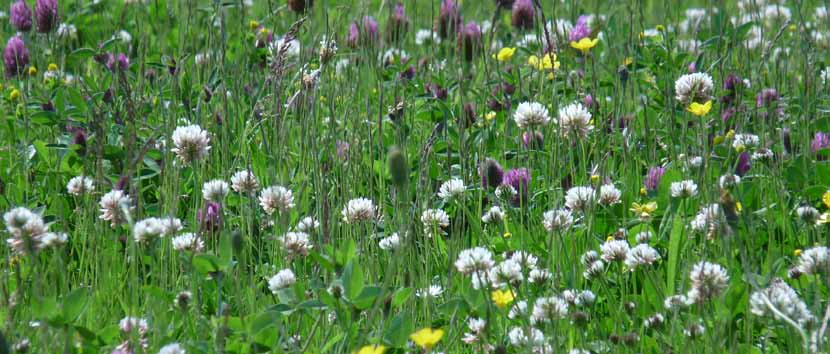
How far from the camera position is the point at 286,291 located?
1.76 m

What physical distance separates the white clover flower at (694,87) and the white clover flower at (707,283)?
714mm

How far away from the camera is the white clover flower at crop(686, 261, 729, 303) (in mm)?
1643

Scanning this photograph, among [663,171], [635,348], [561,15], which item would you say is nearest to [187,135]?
[635,348]

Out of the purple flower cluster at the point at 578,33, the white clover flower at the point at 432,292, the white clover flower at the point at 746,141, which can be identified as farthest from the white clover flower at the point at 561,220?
the purple flower cluster at the point at 578,33

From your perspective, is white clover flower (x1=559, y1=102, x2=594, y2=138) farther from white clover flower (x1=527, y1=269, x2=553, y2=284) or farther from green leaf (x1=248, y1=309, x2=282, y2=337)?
green leaf (x1=248, y1=309, x2=282, y2=337)

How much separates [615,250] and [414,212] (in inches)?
17.6

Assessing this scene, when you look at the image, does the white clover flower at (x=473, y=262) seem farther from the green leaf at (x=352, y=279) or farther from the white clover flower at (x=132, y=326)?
the white clover flower at (x=132, y=326)

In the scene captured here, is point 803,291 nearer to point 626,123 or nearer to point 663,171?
point 663,171

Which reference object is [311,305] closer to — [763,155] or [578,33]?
[763,155]

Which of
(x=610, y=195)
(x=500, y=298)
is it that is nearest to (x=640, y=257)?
(x=500, y=298)

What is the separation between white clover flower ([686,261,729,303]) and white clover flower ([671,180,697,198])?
0.33m

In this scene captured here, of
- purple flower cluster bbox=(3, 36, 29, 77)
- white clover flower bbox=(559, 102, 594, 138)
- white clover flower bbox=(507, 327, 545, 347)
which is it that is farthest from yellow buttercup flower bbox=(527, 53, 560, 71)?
purple flower cluster bbox=(3, 36, 29, 77)

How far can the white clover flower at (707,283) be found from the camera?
1.64 metres

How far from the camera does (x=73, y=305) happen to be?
5.29 feet
